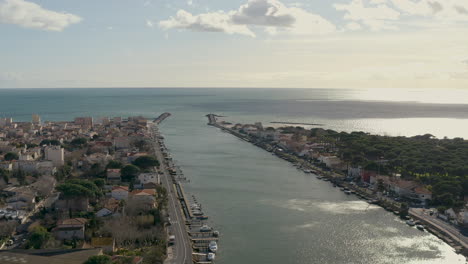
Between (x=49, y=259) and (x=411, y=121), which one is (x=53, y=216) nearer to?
(x=49, y=259)

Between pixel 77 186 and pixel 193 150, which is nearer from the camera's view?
pixel 77 186

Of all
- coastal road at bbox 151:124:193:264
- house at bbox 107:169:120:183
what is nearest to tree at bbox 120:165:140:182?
house at bbox 107:169:120:183

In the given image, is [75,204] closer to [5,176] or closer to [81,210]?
[81,210]

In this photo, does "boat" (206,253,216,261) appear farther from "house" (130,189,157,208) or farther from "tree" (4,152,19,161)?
"tree" (4,152,19,161)

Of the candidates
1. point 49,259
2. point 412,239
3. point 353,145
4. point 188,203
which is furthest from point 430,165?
point 49,259

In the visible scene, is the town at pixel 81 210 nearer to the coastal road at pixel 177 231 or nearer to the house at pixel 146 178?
the house at pixel 146 178

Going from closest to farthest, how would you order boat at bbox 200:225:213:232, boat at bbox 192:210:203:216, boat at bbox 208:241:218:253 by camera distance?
1. boat at bbox 208:241:218:253
2. boat at bbox 200:225:213:232
3. boat at bbox 192:210:203:216
